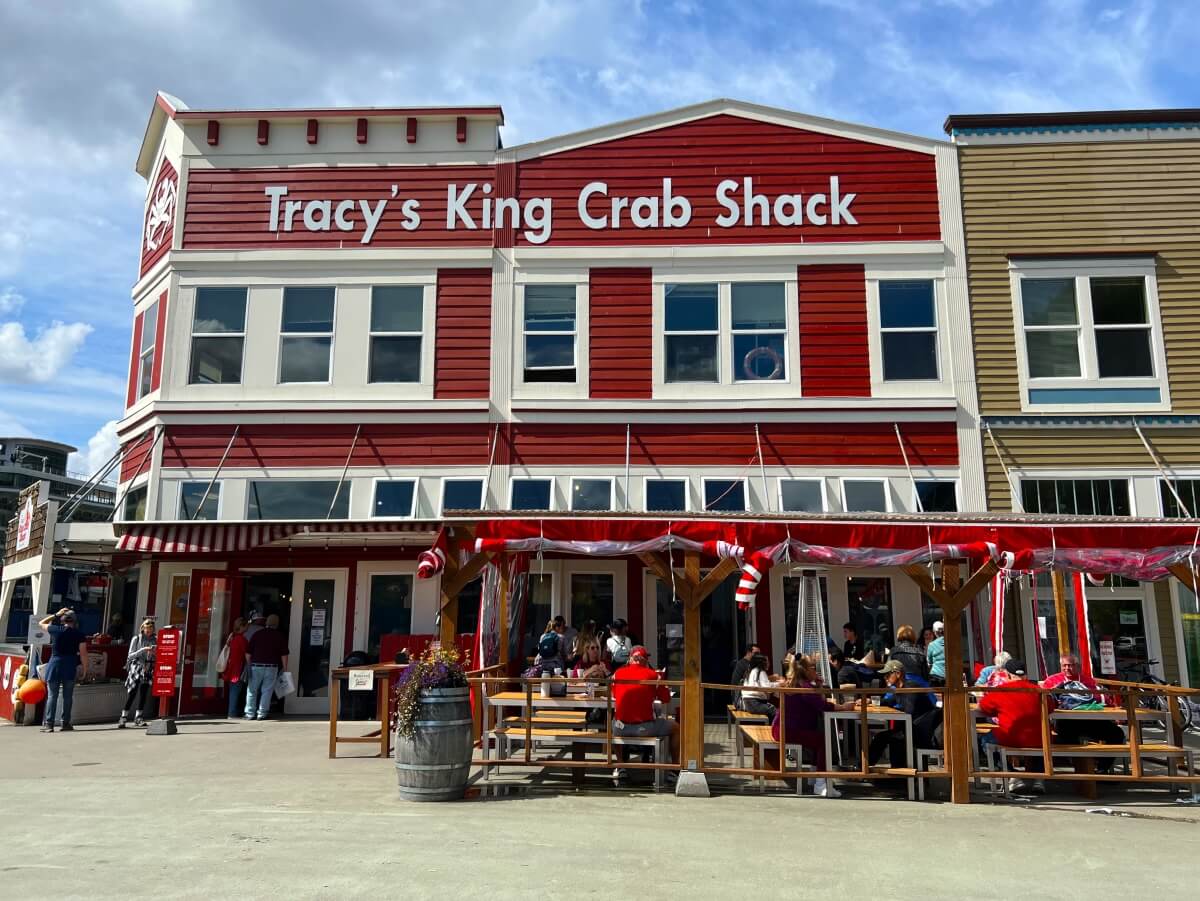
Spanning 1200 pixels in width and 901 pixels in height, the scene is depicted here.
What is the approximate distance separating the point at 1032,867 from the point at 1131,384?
1185 centimetres

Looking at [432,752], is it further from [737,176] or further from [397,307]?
[737,176]

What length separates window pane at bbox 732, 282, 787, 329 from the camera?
17172 mm

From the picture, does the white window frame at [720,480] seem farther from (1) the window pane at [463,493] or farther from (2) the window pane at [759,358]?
(1) the window pane at [463,493]

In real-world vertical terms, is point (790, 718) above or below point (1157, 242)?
below

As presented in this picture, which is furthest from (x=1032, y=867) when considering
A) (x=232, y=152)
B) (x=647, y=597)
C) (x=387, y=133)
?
(x=232, y=152)

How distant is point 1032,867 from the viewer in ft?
23.5

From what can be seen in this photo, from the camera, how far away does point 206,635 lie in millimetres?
16938

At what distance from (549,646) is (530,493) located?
321 centimetres

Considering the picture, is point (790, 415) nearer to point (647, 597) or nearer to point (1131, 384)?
point (647, 597)

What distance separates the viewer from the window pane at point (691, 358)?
670 inches

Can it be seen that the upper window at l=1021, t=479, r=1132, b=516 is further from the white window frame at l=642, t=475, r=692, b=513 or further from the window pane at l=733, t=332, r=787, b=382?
the white window frame at l=642, t=475, r=692, b=513

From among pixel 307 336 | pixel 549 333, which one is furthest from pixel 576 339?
pixel 307 336

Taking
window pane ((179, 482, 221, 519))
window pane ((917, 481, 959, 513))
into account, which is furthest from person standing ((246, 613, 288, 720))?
window pane ((917, 481, 959, 513))

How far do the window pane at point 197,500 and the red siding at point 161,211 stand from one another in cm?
460
